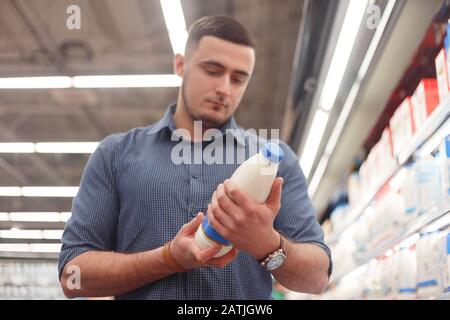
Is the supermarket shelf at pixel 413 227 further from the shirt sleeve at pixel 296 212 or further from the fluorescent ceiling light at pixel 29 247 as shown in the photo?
Answer: the fluorescent ceiling light at pixel 29 247

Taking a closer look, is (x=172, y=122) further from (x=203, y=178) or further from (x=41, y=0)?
(x=41, y=0)

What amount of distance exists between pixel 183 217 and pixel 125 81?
10.1ft

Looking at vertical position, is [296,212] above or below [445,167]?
below

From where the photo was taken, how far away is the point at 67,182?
10.2 feet

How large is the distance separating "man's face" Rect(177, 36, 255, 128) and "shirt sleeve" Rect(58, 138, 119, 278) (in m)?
0.24

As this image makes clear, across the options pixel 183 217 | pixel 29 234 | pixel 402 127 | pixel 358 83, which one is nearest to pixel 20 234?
pixel 29 234

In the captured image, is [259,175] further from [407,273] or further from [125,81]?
[125,81]

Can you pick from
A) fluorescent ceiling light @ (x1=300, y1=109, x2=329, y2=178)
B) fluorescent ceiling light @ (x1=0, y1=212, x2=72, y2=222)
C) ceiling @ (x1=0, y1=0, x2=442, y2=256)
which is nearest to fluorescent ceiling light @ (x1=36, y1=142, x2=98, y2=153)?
ceiling @ (x1=0, y1=0, x2=442, y2=256)

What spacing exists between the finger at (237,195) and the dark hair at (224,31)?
1.55 ft

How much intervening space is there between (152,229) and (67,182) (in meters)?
2.27

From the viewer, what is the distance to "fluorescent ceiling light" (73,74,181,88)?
3596mm

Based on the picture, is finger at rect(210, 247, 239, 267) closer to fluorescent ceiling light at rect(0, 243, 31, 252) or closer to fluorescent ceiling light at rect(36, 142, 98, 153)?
fluorescent ceiling light at rect(0, 243, 31, 252)

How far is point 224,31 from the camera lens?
3.65 feet

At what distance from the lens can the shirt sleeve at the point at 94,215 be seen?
3.24 feet
